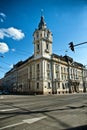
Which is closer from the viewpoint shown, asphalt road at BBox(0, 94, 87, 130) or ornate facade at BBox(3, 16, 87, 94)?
asphalt road at BBox(0, 94, 87, 130)

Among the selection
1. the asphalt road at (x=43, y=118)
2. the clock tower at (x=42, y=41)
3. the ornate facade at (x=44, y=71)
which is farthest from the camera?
the clock tower at (x=42, y=41)

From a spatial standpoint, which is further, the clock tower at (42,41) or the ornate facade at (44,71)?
the clock tower at (42,41)

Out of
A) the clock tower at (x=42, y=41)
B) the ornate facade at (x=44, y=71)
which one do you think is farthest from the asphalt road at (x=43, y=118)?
the clock tower at (x=42, y=41)

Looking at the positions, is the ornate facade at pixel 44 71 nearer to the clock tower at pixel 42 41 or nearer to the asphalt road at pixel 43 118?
the clock tower at pixel 42 41

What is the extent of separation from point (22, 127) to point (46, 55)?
5197 cm

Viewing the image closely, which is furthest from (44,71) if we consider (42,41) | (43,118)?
(43,118)

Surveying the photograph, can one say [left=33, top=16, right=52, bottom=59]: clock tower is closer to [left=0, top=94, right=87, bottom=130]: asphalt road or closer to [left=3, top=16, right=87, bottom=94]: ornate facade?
[left=3, top=16, right=87, bottom=94]: ornate facade

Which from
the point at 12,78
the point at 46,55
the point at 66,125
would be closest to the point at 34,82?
the point at 46,55

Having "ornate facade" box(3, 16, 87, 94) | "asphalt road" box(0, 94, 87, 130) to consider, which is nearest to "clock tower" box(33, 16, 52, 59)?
"ornate facade" box(3, 16, 87, 94)

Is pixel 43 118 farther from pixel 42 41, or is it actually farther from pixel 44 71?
pixel 42 41

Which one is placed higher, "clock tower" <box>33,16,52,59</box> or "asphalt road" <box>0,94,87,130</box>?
"clock tower" <box>33,16,52,59</box>

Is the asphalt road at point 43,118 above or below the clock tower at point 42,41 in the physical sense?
below

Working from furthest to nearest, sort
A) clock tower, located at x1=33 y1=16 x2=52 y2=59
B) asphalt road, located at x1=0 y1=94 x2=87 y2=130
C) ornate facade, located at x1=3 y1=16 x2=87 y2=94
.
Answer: clock tower, located at x1=33 y1=16 x2=52 y2=59 < ornate facade, located at x1=3 y1=16 x2=87 y2=94 < asphalt road, located at x1=0 y1=94 x2=87 y2=130

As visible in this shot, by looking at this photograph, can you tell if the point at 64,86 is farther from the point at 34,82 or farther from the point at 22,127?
the point at 22,127
